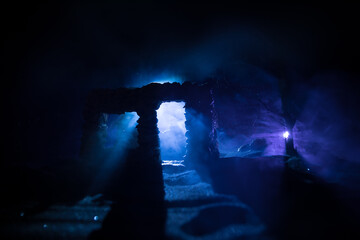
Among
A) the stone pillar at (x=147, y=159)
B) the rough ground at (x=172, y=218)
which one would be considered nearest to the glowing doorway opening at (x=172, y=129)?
the stone pillar at (x=147, y=159)

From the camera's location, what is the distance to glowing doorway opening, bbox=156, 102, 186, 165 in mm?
22981

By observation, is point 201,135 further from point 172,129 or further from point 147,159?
point 172,129

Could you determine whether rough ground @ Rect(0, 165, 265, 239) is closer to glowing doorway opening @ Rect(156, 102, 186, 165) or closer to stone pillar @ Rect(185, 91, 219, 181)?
stone pillar @ Rect(185, 91, 219, 181)

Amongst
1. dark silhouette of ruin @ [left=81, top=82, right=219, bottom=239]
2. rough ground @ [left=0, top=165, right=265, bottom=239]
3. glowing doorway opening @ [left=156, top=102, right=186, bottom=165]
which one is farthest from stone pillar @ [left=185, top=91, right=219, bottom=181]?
glowing doorway opening @ [left=156, top=102, right=186, bottom=165]

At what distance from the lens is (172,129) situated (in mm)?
26594

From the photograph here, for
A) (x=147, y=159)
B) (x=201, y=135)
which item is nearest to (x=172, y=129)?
(x=201, y=135)

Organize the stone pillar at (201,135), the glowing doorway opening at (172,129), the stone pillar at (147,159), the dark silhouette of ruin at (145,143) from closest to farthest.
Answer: the dark silhouette of ruin at (145,143) → the stone pillar at (147,159) → the stone pillar at (201,135) → the glowing doorway opening at (172,129)

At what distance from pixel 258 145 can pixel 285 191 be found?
1426cm

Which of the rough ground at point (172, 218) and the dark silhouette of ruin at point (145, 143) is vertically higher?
the dark silhouette of ruin at point (145, 143)

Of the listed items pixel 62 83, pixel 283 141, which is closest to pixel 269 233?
pixel 283 141

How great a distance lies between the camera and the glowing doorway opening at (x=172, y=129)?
2298cm

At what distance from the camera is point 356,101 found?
14.6 metres

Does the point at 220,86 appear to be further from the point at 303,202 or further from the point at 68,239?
the point at 68,239

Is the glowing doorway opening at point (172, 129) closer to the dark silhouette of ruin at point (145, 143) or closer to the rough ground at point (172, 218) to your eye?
the dark silhouette of ruin at point (145, 143)
